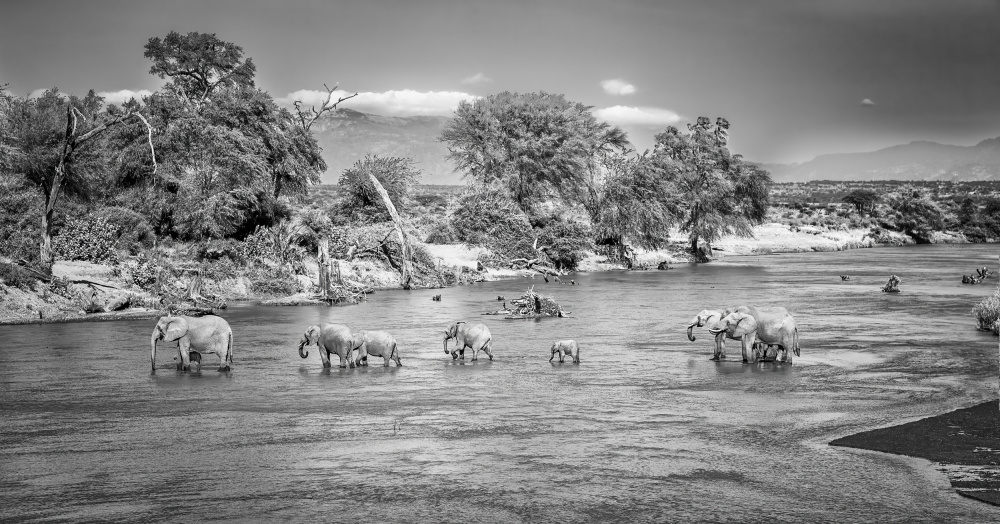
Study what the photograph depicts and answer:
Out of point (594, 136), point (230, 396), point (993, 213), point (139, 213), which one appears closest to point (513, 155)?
point (594, 136)

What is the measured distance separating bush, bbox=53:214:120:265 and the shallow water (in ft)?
27.1

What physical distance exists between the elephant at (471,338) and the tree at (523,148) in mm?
40859

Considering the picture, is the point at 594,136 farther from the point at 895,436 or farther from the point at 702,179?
the point at 895,436

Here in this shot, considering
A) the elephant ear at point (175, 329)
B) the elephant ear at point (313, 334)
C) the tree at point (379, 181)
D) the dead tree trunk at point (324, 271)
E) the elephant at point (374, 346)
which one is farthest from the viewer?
the tree at point (379, 181)

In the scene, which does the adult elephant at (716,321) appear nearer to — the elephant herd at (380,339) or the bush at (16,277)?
the elephant herd at (380,339)

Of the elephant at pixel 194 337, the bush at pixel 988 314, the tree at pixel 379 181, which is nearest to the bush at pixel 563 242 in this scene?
the tree at pixel 379 181

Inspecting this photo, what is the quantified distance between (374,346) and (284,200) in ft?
93.1

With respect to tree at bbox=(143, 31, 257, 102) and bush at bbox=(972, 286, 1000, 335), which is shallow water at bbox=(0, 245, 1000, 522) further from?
tree at bbox=(143, 31, 257, 102)

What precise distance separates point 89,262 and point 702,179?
156 feet

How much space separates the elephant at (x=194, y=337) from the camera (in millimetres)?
19609

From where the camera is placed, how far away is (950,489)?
37.4ft

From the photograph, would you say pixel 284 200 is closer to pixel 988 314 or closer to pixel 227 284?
pixel 227 284

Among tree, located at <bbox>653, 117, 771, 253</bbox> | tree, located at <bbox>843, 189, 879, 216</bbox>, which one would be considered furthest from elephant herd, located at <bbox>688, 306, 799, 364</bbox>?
tree, located at <bbox>843, 189, 879, 216</bbox>

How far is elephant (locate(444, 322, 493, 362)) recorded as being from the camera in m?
22.1
